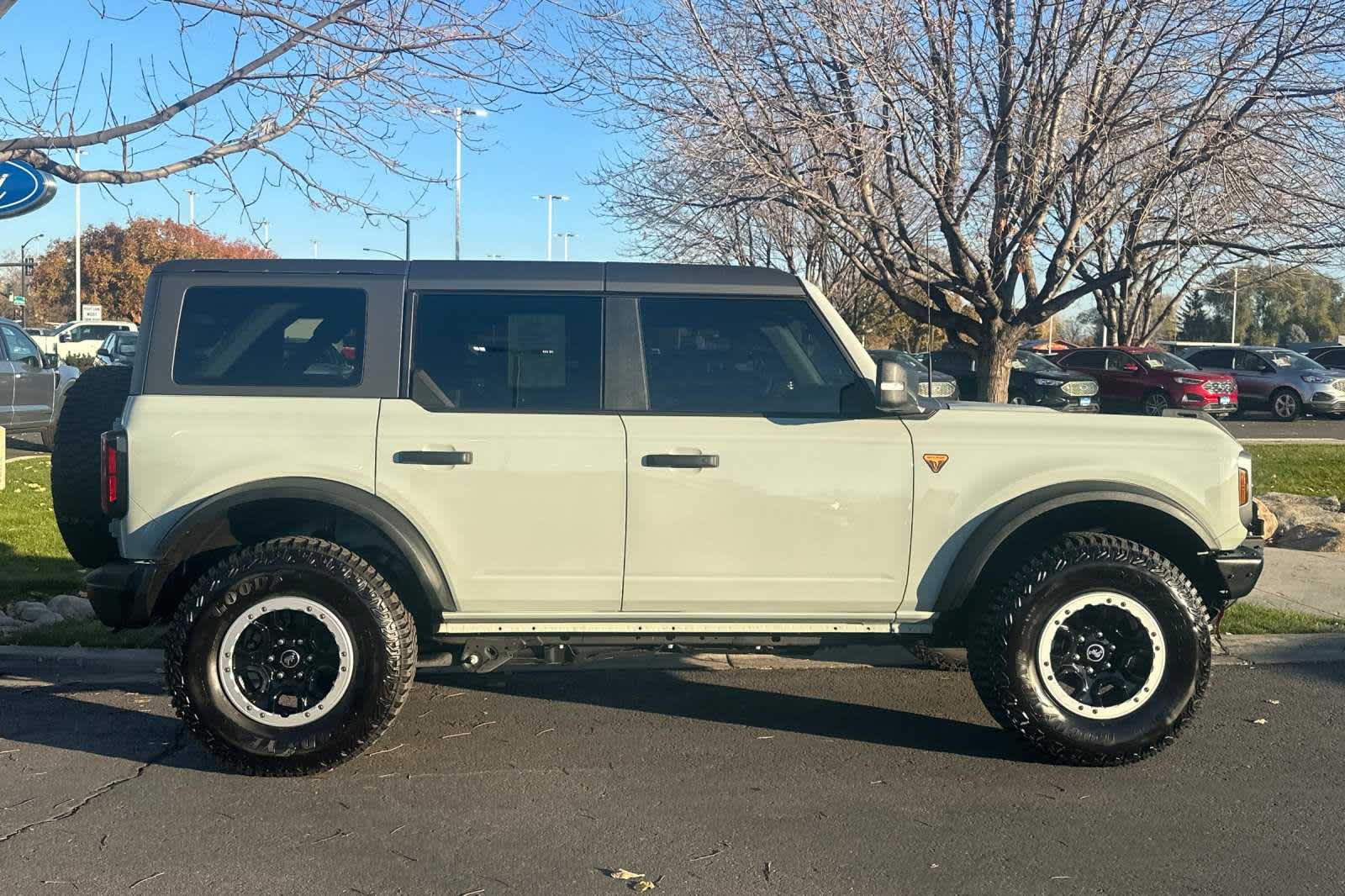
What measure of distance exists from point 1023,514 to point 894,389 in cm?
72

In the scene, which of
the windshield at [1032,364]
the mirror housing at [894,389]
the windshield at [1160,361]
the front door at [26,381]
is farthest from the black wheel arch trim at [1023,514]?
the windshield at [1160,361]

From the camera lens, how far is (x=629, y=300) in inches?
194

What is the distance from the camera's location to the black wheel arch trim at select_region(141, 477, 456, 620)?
4.65 meters

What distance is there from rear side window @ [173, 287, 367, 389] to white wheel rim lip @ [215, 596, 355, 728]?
875 millimetres

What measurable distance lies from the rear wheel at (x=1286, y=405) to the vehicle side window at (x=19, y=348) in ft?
78.7

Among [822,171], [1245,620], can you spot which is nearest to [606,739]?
[1245,620]

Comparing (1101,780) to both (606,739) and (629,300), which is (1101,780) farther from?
(629,300)

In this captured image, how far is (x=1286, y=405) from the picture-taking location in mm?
26500

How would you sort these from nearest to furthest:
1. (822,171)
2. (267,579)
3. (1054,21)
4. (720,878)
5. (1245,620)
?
1. (720,878)
2. (267,579)
3. (1245,620)
4. (1054,21)
5. (822,171)

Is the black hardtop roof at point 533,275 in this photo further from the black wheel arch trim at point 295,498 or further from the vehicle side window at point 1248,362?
the vehicle side window at point 1248,362

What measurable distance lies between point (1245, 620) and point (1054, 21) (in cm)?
529

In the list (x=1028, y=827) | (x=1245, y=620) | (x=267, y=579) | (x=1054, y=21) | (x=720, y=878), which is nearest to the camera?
(x=720, y=878)

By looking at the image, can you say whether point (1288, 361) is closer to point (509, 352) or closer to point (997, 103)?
point (997, 103)

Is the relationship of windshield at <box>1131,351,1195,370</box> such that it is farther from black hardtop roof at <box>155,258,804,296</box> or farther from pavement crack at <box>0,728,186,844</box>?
pavement crack at <box>0,728,186,844</box>
